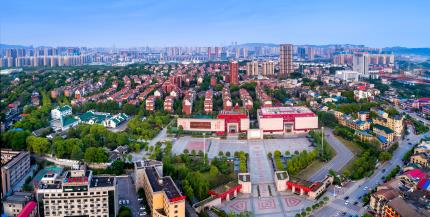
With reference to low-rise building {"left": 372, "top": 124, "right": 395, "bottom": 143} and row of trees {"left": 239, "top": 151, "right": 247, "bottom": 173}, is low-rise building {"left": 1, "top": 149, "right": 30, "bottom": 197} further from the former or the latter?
low-rise building {"left": 372, "top": 124, "right": 395, "bottom": 143}

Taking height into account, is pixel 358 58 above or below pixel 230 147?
above

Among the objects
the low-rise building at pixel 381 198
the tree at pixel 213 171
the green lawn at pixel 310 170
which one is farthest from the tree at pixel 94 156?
the low-rise building at pixel 381 198

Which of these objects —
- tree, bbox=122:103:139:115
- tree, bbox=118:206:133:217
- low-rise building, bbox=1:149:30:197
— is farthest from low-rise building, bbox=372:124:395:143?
low-rise building, bbox=1:149:30:197

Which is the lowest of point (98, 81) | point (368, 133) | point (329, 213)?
point (329, 213)

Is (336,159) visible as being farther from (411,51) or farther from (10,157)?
(411,51)

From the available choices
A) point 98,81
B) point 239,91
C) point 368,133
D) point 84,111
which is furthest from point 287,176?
point 98,81

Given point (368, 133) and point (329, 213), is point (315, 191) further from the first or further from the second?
point (368, 133)
